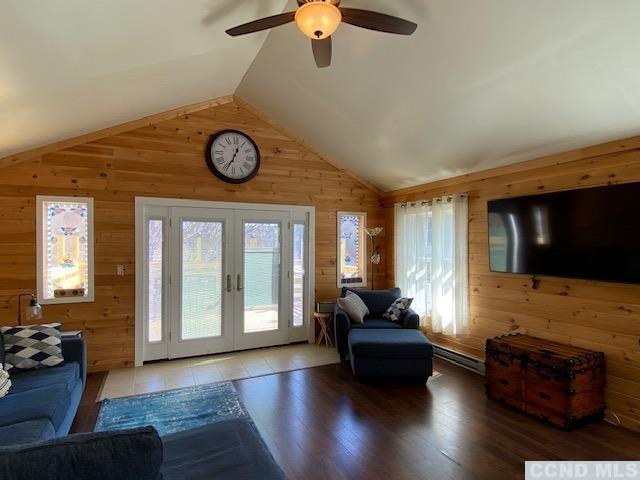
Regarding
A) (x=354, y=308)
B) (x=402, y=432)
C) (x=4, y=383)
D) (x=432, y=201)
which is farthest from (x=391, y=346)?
(x=4, y=383)

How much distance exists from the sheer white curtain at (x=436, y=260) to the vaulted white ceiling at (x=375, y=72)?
23.8 inches

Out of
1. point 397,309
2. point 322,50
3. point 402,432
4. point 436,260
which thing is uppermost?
point 322,50

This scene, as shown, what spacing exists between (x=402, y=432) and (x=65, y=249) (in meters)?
3.85

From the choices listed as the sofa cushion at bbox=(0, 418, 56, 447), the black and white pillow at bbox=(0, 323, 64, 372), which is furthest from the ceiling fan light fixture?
the black and white pillow at bbox=(0, 323, 64, 372)

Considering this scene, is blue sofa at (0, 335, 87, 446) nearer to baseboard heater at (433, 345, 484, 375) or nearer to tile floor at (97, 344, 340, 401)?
tile floor at (97, 344, 340, 401)

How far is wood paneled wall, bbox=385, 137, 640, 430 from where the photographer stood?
2.79 meters

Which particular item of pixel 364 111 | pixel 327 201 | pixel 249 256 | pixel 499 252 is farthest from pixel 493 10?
pixel 249 256

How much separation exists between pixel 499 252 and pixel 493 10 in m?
2.34

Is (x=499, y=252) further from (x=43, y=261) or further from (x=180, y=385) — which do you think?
(x=43, y=261)

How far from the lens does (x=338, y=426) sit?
2.79 metres

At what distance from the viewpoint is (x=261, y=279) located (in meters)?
4.79

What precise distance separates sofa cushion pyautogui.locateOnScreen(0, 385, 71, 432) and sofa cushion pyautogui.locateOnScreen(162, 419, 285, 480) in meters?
0.94

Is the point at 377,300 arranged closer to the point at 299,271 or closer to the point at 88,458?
the point at 299,271

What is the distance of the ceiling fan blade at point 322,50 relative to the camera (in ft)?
7.19
